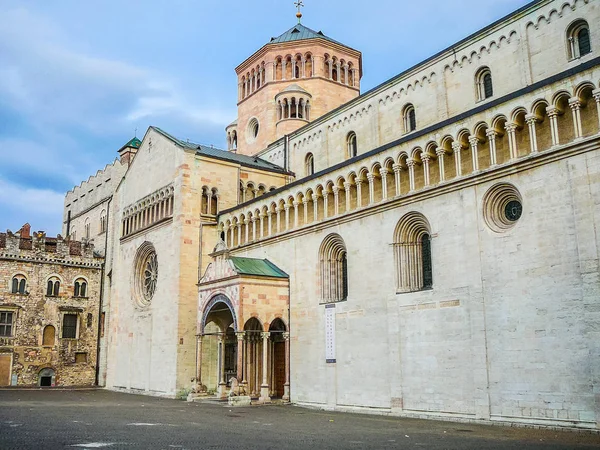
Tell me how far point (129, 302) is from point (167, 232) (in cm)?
794

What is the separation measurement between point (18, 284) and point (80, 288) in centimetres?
485

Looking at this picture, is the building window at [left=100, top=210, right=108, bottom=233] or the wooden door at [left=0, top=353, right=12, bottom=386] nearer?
the wooden door at [left=0, top=353, right=12, bottom=386]

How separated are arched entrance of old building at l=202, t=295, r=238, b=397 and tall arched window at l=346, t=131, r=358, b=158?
1150 centimetres

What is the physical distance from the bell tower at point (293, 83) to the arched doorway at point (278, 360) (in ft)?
54.4

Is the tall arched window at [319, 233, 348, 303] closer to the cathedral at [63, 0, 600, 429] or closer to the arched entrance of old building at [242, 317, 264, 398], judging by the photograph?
the cathedral at [63, 0, 600, 429]

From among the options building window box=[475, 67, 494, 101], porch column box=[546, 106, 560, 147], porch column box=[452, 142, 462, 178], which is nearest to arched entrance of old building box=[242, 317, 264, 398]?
porch column box=[452, 142, 462, 178]

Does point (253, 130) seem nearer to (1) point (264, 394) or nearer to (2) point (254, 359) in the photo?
(2) point (254, 359)

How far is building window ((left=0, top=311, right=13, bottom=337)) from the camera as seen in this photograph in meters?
45.2

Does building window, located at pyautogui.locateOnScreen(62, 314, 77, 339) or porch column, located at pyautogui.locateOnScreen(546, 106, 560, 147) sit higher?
porch column, located at pyautogui.locateOnScreen(546, 106, 560, 147)

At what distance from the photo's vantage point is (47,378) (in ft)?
153

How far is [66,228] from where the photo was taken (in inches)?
2452

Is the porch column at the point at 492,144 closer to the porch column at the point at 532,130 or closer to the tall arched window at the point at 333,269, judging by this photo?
the porch column at the point at 532,130

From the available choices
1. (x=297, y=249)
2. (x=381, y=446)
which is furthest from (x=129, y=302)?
(x=381, y=446)

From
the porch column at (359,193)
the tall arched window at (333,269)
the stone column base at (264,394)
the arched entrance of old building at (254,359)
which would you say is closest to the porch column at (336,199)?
the tall arched window at (333,269)
